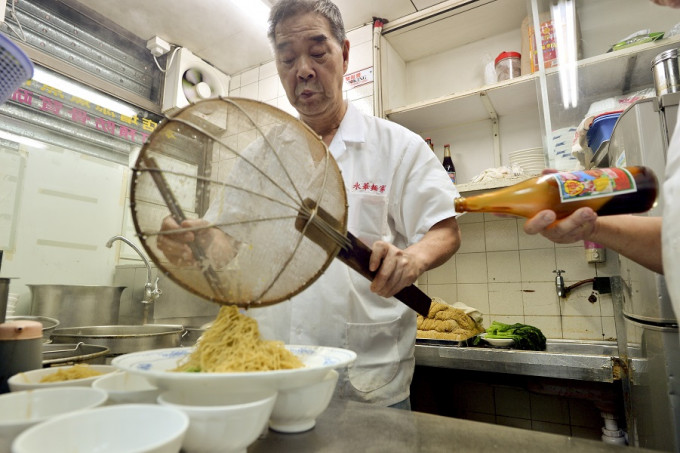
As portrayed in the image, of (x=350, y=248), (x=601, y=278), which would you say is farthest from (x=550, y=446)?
(x=601, y=278)

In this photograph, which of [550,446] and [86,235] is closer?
[550,446]

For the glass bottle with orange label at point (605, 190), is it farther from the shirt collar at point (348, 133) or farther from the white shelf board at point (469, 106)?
the white shelf board at point (469, 106)

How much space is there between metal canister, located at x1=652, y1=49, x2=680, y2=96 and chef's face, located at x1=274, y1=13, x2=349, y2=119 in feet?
4.44

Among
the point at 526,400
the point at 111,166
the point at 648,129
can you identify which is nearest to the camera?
the point at 648,129

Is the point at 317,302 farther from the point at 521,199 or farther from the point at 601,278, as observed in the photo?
the point at 601,278

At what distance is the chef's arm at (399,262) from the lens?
1044 millimetres

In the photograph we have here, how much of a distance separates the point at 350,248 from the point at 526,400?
8.86ft

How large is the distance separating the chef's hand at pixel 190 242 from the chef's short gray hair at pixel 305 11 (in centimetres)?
101

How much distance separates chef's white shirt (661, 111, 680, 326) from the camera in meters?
0.75

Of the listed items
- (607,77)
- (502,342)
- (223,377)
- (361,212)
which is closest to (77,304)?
(361,212)

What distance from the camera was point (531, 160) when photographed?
276 cm

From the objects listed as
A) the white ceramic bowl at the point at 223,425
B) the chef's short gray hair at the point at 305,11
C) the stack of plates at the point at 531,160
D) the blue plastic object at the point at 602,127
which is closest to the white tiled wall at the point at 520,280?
the stack of plates at the point at 531,160

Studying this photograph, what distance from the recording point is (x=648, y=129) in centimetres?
167

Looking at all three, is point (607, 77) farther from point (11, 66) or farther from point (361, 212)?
point (11, 66)
